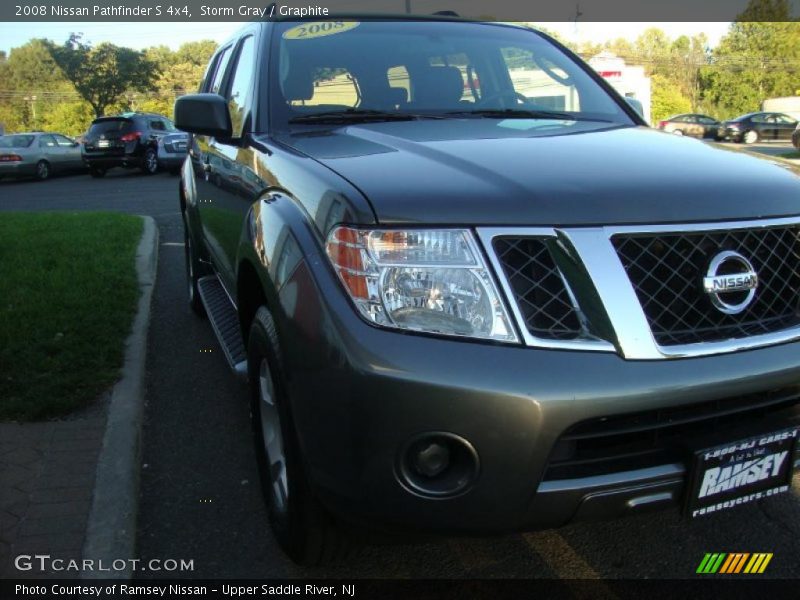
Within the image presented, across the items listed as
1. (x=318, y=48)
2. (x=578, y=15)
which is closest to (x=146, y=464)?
(x=318, y=48)

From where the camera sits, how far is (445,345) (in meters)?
1.83

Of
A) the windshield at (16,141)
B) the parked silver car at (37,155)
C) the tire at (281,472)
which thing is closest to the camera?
the tire at (281,472)

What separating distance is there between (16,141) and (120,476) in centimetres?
2178

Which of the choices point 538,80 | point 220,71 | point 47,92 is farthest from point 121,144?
point 47,92

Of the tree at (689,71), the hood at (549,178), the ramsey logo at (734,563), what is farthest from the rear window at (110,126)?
the tree at (689,71)

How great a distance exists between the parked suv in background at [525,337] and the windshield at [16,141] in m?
22.2

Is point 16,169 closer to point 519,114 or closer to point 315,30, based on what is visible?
point 315,30

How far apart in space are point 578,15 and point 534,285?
165 feet

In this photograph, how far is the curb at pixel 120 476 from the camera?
2594mm

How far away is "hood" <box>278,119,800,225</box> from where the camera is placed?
195cm

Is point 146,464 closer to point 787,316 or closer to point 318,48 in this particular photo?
point 318,48

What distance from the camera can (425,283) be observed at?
1.92 metres

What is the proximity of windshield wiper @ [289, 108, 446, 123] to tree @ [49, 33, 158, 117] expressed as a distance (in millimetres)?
42124

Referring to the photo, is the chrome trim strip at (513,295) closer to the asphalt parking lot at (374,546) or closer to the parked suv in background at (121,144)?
the asphalt parking lot at (374,546)
